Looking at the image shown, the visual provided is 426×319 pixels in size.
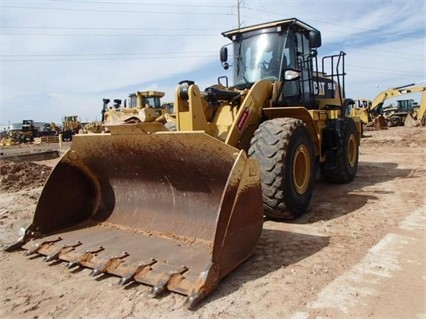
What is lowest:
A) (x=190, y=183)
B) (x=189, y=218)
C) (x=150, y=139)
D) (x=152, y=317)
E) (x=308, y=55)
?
(x=152, y=317)

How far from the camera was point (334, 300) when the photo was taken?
2809 mm

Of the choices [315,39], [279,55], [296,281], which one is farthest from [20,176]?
[296,281]

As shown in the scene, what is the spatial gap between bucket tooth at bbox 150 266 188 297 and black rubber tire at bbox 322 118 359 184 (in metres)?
4.38

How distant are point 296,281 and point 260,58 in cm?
362

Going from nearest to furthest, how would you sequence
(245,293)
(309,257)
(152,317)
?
(152,317), (245,293), (309,257)

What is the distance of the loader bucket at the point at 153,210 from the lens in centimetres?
316

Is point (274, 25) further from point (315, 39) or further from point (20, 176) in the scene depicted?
point (20, 176)

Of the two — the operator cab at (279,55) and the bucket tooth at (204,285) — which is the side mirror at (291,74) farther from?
the bucket tooth at (204,285)

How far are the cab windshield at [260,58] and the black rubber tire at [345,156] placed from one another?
1.80 metres

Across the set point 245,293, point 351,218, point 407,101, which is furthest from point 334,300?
point 407,101

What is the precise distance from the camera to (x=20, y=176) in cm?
869

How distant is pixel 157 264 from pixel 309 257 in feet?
4.53

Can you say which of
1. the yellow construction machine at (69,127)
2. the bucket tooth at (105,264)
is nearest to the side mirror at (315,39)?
the bucket tooth at (105,264)

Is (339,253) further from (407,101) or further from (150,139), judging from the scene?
(407,101)
